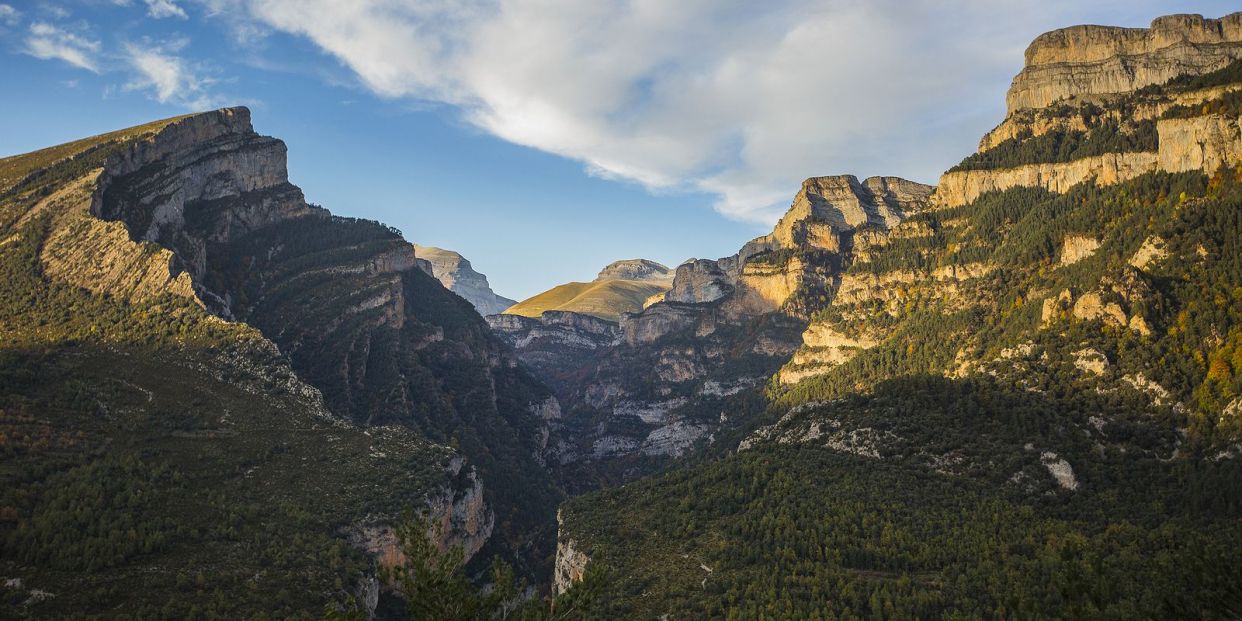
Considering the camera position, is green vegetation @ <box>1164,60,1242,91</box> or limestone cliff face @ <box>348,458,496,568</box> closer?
limestone cliff face @ <box>348,458,496,568</box>

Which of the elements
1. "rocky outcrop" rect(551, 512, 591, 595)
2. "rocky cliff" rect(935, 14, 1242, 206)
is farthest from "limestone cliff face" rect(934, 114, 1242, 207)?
"rocky outcrop" rect(551, 512, 591, 595)

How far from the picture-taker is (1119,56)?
153625 millimetres

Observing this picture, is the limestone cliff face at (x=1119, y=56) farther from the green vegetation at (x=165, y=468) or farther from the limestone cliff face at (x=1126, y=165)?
the green vegetation at (x=165, y=468)

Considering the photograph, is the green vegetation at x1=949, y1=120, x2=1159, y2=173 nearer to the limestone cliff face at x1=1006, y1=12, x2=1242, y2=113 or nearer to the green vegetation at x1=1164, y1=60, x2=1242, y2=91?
the green vegetation at x1=1164, y1=60, x2=1242, y2=91

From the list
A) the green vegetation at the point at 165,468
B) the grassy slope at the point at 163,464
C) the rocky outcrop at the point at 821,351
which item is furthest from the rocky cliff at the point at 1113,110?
the green vegetation at the point at 165,468

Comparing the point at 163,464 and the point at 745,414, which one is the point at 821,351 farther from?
the point at 163,464

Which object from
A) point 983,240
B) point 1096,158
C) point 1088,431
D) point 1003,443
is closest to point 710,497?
point 1003,443

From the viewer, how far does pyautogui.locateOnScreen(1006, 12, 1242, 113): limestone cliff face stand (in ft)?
475

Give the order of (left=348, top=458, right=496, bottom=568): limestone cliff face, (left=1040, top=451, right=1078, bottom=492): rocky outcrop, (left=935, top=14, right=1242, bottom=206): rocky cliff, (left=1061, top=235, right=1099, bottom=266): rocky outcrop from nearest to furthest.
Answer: (left=1040, top=451, right=1078, bottom=492): rocky outcrop, (left=348, top=458, right=496, bottom=568): limestone cliff face, (left=1061, top=235, right=1099, bottom=266): rocky outcrop, (left=935, top=14, right=1242, bottom=206): rocky cliff

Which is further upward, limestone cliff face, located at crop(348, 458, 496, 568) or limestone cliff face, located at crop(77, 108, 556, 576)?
limestone cliff face, located at crop(77, 108, 556, 576)

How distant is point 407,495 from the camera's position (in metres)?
89.4

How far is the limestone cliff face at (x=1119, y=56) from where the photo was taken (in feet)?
475

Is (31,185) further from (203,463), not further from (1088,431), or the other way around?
(1088,431)

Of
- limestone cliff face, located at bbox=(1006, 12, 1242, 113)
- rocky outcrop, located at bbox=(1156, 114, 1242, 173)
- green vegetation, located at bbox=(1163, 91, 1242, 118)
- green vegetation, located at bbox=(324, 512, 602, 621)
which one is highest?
limestone cliff face, located at bbox=(1006, 12, 1242, 113)
